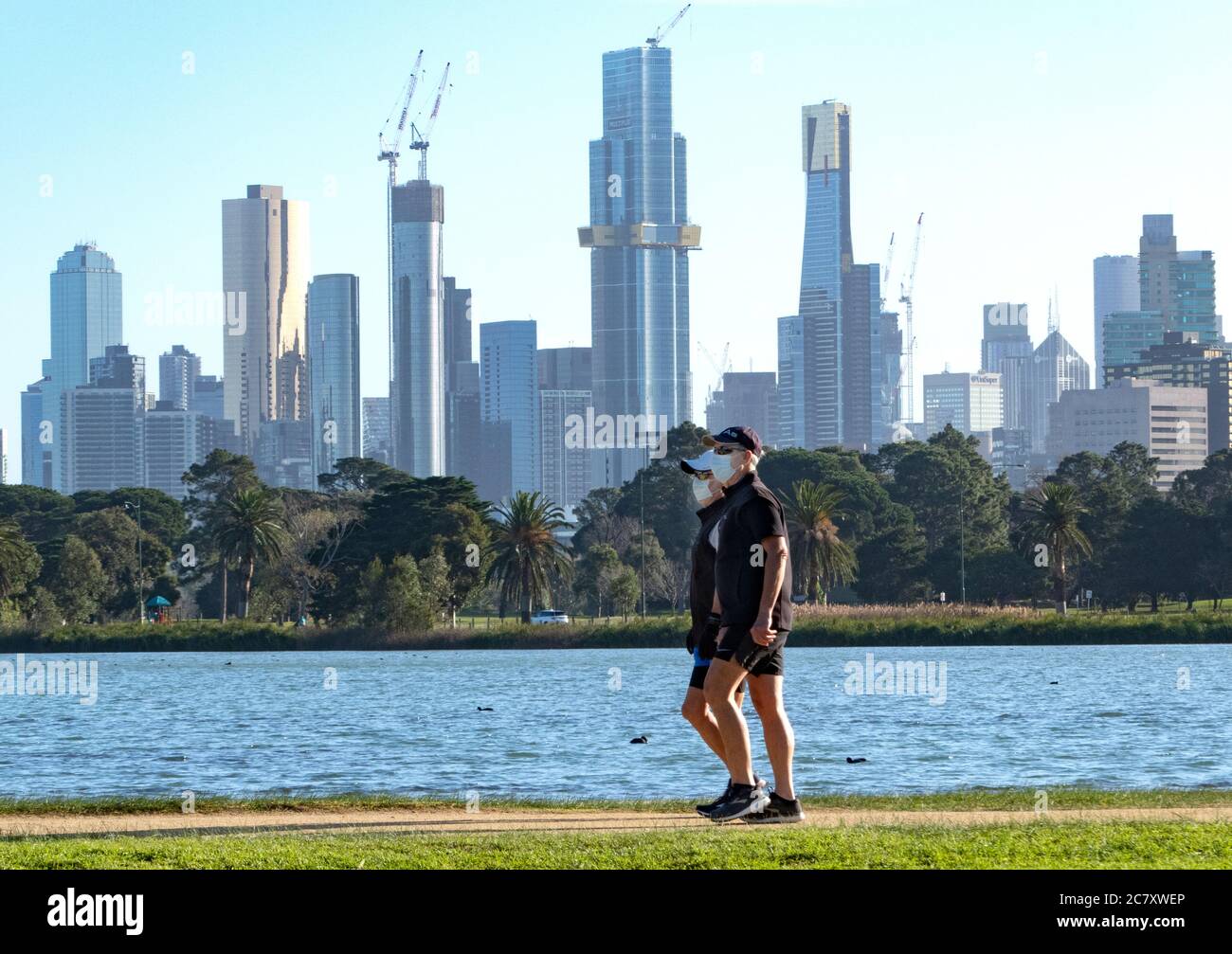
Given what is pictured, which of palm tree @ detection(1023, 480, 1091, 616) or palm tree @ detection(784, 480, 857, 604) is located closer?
palm tree @ detection(784, 480, 857, 604)

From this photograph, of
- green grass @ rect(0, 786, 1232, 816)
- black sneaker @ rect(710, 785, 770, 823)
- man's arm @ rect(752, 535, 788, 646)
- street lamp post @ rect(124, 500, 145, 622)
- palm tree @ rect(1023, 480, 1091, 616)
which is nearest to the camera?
man's arm @ rect(752, 535, 788, 646)

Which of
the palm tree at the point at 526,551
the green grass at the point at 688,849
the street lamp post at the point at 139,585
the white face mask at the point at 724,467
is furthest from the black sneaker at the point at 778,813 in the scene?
the street lamp post at the point at 139,585

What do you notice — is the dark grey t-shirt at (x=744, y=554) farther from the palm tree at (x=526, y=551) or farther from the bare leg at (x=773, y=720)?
the palm tree at (x=526, y=551)

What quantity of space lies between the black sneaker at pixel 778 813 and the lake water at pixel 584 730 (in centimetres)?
788

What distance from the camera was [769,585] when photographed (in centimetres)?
1268

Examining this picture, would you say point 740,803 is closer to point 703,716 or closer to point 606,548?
point 703,716

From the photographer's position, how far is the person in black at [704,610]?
525 inches

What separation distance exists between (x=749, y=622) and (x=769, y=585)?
0.30m

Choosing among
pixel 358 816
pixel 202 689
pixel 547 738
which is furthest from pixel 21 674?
pixel 358 816

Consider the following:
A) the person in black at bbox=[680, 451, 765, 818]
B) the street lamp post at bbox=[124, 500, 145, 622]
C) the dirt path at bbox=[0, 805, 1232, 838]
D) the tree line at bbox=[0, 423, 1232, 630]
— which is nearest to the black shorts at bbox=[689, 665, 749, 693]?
the person in black at bbox=[680, 451, 765, 818]

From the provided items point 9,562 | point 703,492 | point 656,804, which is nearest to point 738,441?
point 703,492

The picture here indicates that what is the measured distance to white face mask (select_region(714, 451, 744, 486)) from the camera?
13.2 m

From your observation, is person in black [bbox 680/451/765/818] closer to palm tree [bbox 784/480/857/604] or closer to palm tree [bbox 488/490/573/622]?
palm tree [bbox 784/480/857/604]

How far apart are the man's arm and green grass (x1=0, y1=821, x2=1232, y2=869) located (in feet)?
4.26
